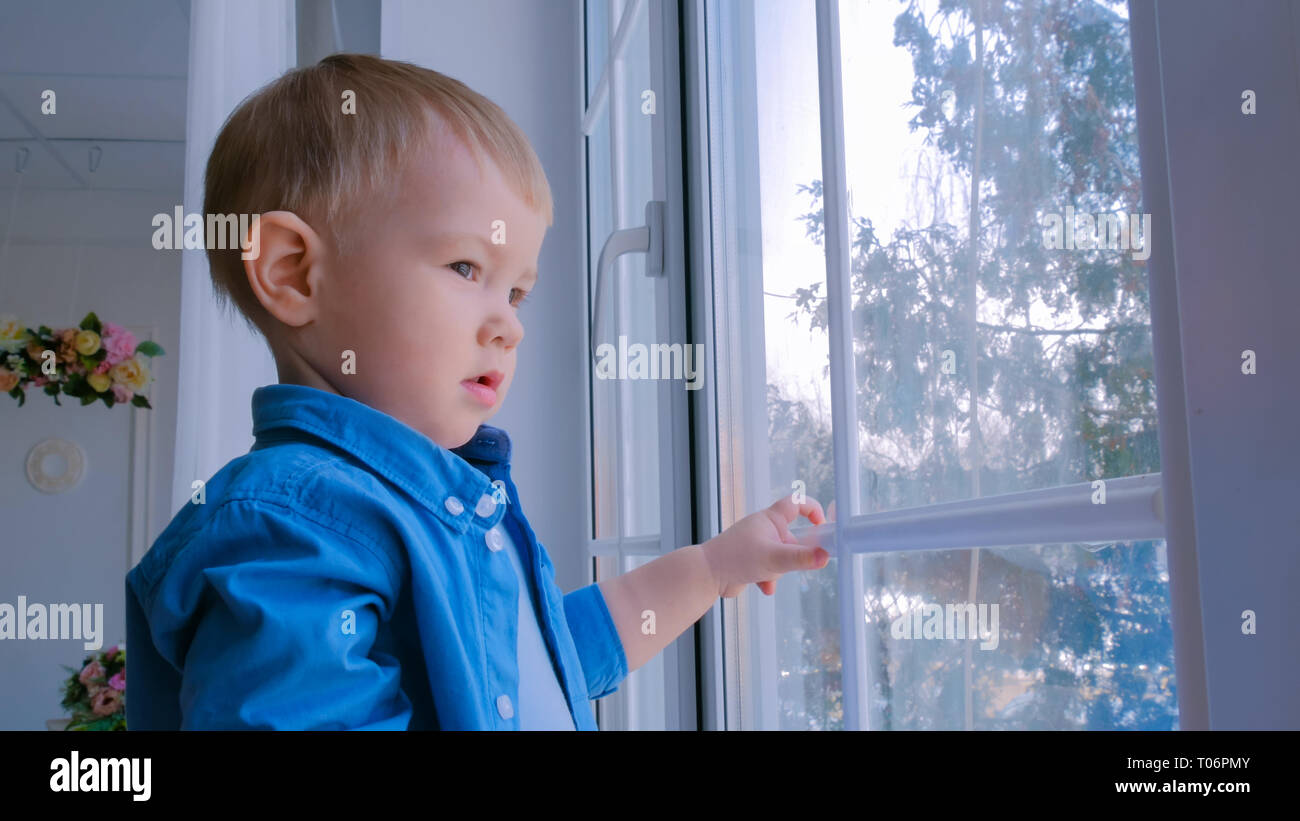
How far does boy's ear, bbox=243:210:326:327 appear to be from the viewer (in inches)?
26.1

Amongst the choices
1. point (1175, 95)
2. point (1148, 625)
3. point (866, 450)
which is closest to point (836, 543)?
point (866, 450)

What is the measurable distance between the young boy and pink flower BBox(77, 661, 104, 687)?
1.75 meters

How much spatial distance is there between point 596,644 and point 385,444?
262 mm

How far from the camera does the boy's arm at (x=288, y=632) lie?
1.49 ft

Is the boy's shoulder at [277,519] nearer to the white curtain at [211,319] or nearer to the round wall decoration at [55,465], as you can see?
the white curtain at [211,319]

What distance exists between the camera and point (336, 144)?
2.21 feet

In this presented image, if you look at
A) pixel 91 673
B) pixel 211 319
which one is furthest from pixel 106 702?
pixel 211 319

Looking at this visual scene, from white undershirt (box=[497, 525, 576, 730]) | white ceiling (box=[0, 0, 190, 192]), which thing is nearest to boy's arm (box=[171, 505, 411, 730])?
white undershirt (box=[497, 525, 576, 730])

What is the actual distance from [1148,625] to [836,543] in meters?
0.29

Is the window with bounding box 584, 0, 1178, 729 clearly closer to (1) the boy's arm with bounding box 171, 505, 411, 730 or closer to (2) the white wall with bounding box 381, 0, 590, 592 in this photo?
(1) the boy's arm with bounding box 171, 505, 411, 730

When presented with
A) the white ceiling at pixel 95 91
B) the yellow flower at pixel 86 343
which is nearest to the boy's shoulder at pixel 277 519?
the yellow flower at pixel 86 343
